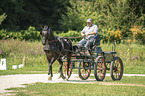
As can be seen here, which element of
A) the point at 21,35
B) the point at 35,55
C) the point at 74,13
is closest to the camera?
the point at 35,55

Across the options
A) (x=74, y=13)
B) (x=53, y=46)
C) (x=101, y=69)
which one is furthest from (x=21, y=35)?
(x=53, y=46)

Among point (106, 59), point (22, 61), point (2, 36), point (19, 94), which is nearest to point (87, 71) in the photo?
point (106, 59)

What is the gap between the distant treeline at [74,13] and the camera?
116 ft

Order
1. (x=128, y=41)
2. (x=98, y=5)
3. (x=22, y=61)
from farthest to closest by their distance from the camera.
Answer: (x=98, y=5) → (x=128, y=41) → (x=22, y=61)

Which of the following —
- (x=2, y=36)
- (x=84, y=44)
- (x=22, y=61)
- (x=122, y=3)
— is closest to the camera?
(x=84, y=44)

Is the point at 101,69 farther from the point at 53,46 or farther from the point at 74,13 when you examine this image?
the point at 74,13

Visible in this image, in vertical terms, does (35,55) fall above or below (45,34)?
below

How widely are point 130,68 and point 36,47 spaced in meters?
8.59

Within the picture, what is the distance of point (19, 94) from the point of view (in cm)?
941

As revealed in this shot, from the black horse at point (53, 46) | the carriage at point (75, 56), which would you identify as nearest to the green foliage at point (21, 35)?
the carriage at point (75, 56)

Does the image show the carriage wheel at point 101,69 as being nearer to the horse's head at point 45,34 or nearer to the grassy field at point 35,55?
the horse's head at point 45,34

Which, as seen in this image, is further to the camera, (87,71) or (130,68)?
(130,68)

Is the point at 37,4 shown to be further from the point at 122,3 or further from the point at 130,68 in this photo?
the point at 130,68

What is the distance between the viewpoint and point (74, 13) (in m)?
39.2
